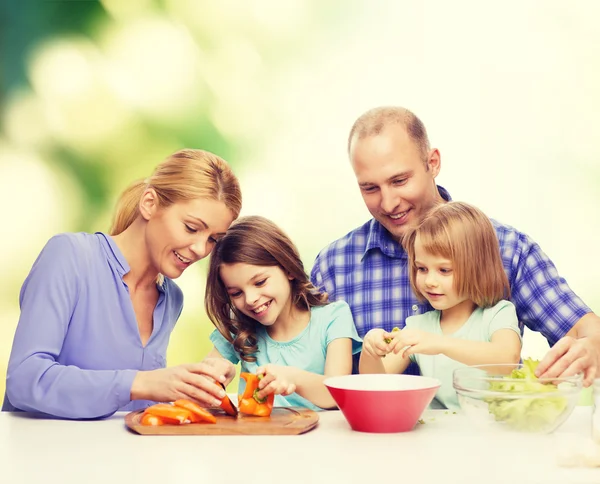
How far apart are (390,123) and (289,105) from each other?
253 centimetres

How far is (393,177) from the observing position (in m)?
2.50

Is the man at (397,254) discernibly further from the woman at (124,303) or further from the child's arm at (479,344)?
the woman at (124,303)

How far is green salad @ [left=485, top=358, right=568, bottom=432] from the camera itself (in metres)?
1.50

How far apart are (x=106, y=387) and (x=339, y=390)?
1.83 feet

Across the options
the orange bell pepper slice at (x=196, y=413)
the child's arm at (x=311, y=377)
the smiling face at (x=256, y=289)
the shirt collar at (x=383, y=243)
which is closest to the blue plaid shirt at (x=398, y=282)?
the shirt collar at (x=383, y=243)

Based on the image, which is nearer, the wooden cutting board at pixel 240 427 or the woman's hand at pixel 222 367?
the wooden cutting board at pixel 240 427

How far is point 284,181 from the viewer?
16.4 feet

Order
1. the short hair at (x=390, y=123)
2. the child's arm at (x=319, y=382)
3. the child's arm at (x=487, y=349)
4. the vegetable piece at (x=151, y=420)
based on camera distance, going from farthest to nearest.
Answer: the short hair at (x=390, y=123) → the child's arm at (x=319, y=382) → the child's arm at (x=487, y=349) → the vegetable piece at (x=151, y=420)

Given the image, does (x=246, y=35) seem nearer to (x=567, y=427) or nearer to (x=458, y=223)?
(x=458, y=223)

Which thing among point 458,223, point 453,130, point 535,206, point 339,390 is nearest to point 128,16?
point 453,130

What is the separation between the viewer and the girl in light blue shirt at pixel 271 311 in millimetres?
2197

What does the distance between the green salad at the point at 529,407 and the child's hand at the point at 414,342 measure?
29 cm

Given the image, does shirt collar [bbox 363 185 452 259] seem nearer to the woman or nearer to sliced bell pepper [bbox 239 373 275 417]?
the woman

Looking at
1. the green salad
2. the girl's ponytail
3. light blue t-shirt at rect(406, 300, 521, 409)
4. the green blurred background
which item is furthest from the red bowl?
the green blurred background
